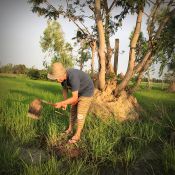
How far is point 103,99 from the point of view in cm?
827

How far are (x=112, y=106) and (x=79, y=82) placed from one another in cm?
333

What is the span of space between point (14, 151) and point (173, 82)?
27.6 metres

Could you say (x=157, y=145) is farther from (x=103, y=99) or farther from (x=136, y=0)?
(x=136, y=0)

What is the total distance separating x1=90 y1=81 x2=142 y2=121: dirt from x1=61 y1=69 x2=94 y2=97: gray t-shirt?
2.37m

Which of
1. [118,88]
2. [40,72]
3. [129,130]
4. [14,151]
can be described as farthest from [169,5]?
[40,72]

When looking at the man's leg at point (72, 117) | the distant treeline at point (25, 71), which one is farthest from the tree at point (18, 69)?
the man's leg at point (72, 117)

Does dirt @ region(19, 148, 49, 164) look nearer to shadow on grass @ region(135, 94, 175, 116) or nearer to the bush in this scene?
shadow on grass @ region(135, 94, 175, 116)

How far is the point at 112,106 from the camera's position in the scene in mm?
8031

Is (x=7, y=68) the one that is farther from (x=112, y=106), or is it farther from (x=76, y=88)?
(x=76, y=88)

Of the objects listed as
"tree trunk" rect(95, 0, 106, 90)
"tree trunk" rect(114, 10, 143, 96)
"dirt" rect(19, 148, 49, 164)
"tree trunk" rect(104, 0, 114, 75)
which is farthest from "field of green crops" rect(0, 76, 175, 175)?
"tree trunk" rect(104, 0, 114, 75)

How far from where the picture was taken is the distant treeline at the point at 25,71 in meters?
39.8

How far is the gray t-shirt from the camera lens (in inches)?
189

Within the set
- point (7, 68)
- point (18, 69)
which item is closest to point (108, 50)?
point (7, 68)

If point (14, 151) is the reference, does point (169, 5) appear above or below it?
above
